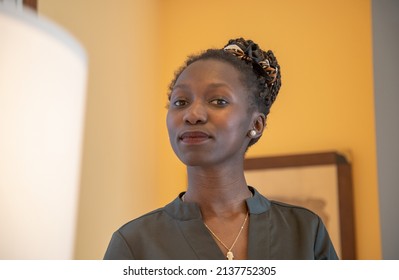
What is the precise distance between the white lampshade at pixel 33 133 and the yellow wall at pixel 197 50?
47 centimetres

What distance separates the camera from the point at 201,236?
0.80 m

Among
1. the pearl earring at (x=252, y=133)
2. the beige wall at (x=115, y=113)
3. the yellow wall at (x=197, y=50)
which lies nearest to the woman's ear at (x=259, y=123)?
the pearl earring at (x=252, y=133)

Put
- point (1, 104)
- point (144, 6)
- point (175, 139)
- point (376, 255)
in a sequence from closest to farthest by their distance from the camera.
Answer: point (1, 104) → point (175, 139) → point (376, 255) → point (144, 6)

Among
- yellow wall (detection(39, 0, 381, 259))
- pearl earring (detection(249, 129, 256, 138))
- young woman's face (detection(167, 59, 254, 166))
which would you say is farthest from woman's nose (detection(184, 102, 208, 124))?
yellow wall (detection(39, 0, 381, 259))

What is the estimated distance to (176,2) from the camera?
115 centimetres

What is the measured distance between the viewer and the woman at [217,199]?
795 millimetres

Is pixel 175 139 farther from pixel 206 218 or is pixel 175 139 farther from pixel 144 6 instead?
pixel 144 6

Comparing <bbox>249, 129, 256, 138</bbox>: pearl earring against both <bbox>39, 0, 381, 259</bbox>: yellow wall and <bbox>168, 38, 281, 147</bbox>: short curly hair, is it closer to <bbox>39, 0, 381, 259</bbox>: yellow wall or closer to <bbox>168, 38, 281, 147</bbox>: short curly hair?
<bbox>168, 38, 281, 147</bbox>: short curly hair

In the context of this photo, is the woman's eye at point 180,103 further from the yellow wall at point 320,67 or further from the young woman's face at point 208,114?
the yellow wall at point 320,67

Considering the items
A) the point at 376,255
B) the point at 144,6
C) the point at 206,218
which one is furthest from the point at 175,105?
the point at 376,255

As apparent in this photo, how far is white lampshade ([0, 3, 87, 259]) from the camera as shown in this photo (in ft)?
1.65
